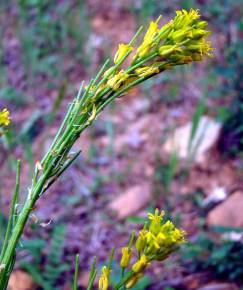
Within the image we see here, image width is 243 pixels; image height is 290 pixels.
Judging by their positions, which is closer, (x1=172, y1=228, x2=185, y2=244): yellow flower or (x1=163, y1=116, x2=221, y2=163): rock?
(x1=172, y1=228, x2=185, y2=244): yellow flower

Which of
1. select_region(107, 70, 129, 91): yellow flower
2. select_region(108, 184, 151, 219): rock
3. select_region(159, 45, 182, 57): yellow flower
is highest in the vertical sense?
select_region(108, 184, 151, 219): rock

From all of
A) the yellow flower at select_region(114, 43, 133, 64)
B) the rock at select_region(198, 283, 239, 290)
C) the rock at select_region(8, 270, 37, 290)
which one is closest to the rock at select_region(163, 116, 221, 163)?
the rock at select_region(198, 283, 239, 290)

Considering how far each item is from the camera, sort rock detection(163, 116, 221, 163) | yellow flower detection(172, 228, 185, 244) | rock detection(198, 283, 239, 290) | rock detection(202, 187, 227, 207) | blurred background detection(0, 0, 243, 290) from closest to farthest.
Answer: yellow flower detection(172, 228, 185, 244)
rock detection(198, 283, 239, 290)
blurred background detection(0, 0, 243, 290)
rock detection(202, 187, 227, 207)
rock detection(163, 116, 221, 163)

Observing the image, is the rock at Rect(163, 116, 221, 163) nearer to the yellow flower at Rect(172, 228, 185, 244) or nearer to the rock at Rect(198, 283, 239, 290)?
the rock at Rect(198, 283, 239, 290)

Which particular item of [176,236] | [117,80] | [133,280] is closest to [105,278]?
[133,280]

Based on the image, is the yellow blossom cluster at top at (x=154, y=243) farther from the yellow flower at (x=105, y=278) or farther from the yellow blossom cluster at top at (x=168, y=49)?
the yellow blossom cluster at top at (x=168, y=49)

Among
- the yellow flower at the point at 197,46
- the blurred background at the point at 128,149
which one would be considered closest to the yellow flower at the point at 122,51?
the yellow flower at the point at 197,46

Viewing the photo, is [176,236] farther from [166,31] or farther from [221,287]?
[221,287]
